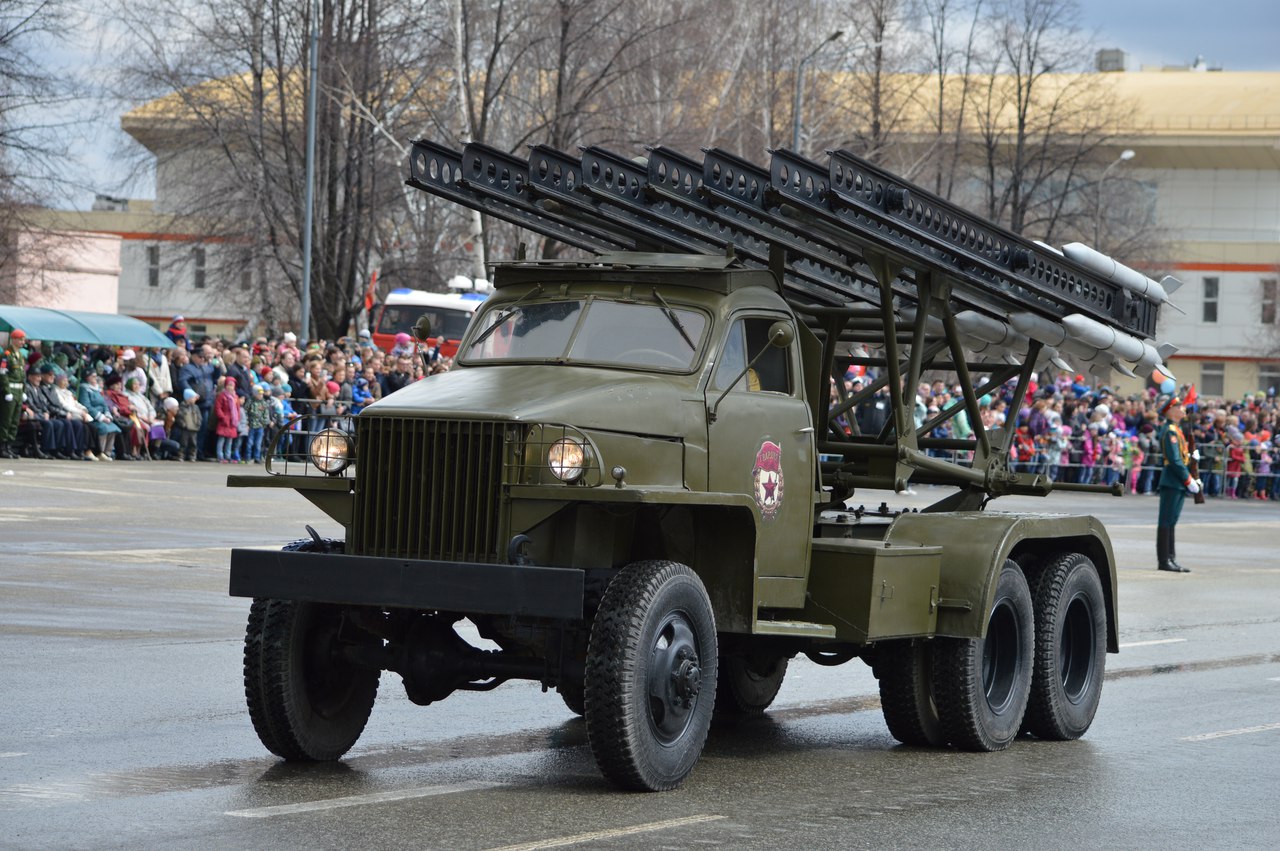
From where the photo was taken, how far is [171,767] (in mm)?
8758

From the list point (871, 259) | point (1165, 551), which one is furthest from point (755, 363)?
point (1165, 551)

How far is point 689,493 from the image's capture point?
853cm

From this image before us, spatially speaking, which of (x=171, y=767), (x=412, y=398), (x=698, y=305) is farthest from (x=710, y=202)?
(x=171, y=767)

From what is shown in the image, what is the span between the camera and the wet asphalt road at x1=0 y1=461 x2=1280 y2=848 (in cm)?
769

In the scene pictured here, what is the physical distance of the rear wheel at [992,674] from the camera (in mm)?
10336

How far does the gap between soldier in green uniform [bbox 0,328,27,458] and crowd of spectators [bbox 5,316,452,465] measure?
1.07 ft

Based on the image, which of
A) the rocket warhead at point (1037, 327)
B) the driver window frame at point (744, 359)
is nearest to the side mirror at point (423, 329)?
the driver window frame at point (744, 359)

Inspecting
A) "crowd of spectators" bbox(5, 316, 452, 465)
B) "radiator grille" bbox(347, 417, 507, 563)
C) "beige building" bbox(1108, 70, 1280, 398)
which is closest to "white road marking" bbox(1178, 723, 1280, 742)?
"radiator grille" bbox(347, 417, 507, 563)

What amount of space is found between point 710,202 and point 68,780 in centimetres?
420

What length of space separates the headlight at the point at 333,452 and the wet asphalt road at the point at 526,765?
1.40 metres

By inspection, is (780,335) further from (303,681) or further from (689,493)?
(303,681)

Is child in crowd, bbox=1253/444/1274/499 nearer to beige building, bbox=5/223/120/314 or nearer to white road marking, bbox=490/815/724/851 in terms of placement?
beige building, bbox=5/223/120/314

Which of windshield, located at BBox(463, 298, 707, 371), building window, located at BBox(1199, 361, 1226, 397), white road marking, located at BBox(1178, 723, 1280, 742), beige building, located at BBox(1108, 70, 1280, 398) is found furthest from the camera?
building window, located at BBox(1199, 361, 1226, 397)

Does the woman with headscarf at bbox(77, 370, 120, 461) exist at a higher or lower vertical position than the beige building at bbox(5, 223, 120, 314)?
lower
